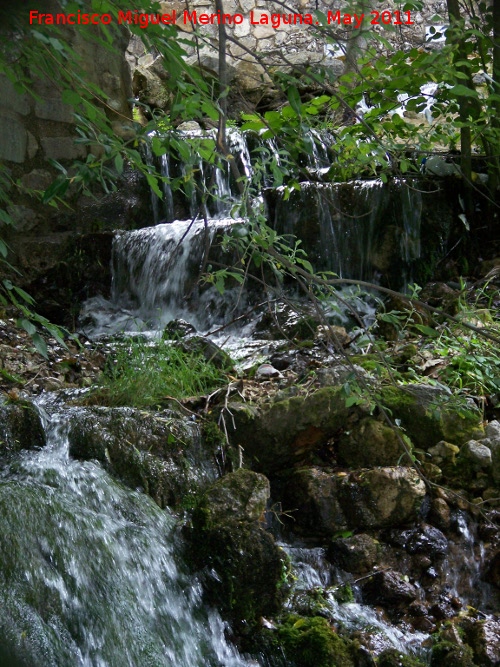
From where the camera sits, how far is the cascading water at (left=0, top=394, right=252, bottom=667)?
2062 mm

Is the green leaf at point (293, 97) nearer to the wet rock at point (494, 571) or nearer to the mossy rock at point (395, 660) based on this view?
the mossy rock at point (395, 660)

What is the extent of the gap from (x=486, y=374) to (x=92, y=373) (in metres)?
2.29

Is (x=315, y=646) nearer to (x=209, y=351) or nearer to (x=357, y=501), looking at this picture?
(x=357, y=501)

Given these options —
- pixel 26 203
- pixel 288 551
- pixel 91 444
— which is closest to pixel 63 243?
pixel 26 203

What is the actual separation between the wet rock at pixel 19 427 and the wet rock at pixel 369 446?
132cm

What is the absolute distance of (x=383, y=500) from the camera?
9.84 ft

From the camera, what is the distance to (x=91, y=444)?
9.75 feet

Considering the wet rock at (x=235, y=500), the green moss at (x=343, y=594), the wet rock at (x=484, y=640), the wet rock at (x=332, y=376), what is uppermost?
the wet rock at (x=332, y=376)

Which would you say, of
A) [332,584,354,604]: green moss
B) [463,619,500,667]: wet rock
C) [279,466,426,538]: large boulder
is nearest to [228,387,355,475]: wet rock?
[279,466,426,538]: large boulder

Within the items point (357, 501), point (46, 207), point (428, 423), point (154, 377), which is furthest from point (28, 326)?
point (46, 207)

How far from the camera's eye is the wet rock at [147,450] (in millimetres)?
2959

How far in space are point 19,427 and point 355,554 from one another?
142 cm

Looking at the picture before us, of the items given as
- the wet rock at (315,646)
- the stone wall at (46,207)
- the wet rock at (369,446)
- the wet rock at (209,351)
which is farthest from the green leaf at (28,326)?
the stone wall at (46,207)

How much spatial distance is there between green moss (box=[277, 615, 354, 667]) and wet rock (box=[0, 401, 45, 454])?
1218mm
